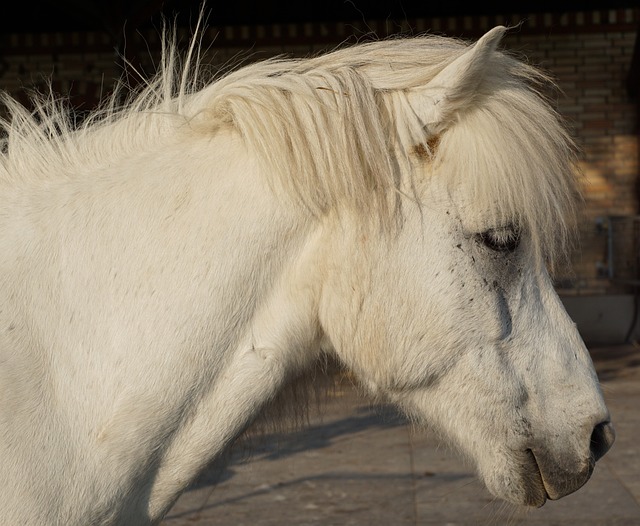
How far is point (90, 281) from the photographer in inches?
65.8

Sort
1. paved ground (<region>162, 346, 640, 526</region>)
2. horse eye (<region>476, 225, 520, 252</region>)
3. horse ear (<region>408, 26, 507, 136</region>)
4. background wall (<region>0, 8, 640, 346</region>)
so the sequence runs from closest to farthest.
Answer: horse ear (<region>408, 26, 507, 136</region>)
horse eye (<region>476, 225, 520, 252</region>)
paved ground (<region>162, 346, 640, 526</region>)
background wall (<region>0, 8, 640, 346</region>)

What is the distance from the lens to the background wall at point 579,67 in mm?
9375

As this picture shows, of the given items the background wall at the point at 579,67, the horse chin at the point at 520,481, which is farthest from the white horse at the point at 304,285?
the background wall at the point at 579,67

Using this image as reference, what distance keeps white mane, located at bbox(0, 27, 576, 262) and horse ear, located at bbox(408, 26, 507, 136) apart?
2cm

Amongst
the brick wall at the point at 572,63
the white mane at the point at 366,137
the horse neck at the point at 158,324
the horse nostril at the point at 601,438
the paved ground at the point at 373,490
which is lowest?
the paved ground at the point at 373,490

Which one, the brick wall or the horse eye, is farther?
the brick wall

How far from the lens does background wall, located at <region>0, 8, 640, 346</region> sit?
369 inches

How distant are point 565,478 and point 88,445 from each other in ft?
3.38

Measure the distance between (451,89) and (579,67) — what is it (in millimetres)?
8629

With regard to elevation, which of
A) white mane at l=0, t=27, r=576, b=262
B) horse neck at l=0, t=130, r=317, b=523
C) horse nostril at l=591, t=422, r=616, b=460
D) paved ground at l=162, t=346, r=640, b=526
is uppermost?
white mane at l=0, t=27, r=576, b=262

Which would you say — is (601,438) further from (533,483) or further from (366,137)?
(366,137)

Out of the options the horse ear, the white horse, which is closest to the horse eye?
the white horse

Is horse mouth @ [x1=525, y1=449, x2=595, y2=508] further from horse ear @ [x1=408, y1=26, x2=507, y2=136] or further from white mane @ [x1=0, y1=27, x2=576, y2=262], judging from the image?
horse ear @ [x1=408, y1=26, x2=507, y2=136]

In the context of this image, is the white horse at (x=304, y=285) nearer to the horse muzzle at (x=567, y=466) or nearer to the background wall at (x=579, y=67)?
the horse muzzle at (x=567, y=466)
